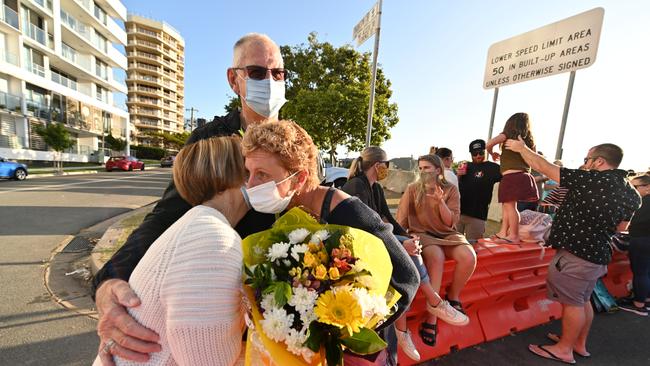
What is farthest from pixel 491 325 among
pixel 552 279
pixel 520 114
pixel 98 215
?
pixel 98 215

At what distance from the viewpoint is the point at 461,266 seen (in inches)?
115

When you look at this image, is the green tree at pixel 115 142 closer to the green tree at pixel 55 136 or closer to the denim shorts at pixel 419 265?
the green tree at pixel 55 136

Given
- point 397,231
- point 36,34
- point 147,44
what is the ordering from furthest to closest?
point 147,44 → point 36,34 → point 397,231

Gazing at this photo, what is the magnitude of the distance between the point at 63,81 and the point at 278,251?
36780mm

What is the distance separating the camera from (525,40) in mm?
6008

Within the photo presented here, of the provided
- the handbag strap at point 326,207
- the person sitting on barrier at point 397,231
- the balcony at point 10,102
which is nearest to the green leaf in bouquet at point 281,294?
the handbag strap at point 326,207

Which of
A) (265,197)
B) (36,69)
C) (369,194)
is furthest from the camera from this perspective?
(36,69)

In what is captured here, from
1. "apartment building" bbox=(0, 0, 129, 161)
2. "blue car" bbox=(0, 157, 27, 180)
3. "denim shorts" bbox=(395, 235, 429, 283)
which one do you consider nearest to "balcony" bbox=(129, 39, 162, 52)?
"apartment building" bbox=(0, 0, 129, 161)

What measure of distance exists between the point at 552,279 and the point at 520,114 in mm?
2016

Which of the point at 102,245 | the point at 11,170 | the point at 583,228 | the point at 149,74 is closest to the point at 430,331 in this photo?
the point at 583,228

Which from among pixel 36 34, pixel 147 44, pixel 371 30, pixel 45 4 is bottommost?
pixel 371 30

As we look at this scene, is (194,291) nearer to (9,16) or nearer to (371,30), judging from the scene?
(371,30)

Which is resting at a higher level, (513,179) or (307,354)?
(513,179)

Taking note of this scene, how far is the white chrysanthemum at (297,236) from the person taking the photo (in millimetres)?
1177
